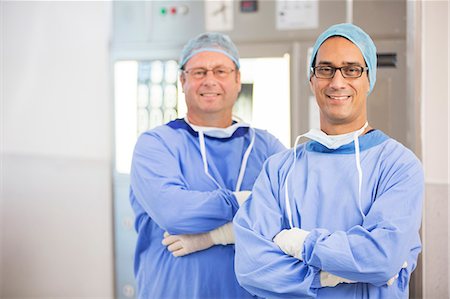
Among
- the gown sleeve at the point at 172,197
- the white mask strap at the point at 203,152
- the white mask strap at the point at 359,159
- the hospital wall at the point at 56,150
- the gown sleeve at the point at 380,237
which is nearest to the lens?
the gown sleeve at the point at 380,237

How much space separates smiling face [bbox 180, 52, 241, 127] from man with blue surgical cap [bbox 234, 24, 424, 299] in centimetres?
42

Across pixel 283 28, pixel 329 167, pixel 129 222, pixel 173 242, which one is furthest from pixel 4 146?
pixel 329 167

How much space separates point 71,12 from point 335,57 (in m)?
2.16

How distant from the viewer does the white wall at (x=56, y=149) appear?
3.27 meters

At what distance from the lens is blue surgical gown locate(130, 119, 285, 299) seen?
1843 millimetres

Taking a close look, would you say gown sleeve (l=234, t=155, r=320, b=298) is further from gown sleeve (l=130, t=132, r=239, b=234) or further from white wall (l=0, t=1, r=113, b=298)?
white wall (l=0, t=1, r=113, b=298)

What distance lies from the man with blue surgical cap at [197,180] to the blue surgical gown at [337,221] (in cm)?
25

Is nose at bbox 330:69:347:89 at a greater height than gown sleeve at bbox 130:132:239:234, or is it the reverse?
nose at bbox 330:69:347:89

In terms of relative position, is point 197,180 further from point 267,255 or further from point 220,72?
point 267,255

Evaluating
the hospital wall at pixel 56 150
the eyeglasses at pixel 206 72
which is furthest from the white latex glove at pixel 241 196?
the hospital wall at pixel 56 150

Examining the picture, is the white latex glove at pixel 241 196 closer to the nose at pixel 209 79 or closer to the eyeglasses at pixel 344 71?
the nose at pixel 209 79

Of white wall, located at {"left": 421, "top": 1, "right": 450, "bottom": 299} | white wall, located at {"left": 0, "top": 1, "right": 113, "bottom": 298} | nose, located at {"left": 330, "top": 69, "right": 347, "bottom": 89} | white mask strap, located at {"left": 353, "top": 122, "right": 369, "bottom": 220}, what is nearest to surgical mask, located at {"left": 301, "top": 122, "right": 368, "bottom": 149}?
white mask strap, located at {"left": 353, "top": 122, "right": 369, "bottom": 220}

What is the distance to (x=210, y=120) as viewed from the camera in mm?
2043

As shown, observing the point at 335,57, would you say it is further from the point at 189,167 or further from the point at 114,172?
the point at 114,172
